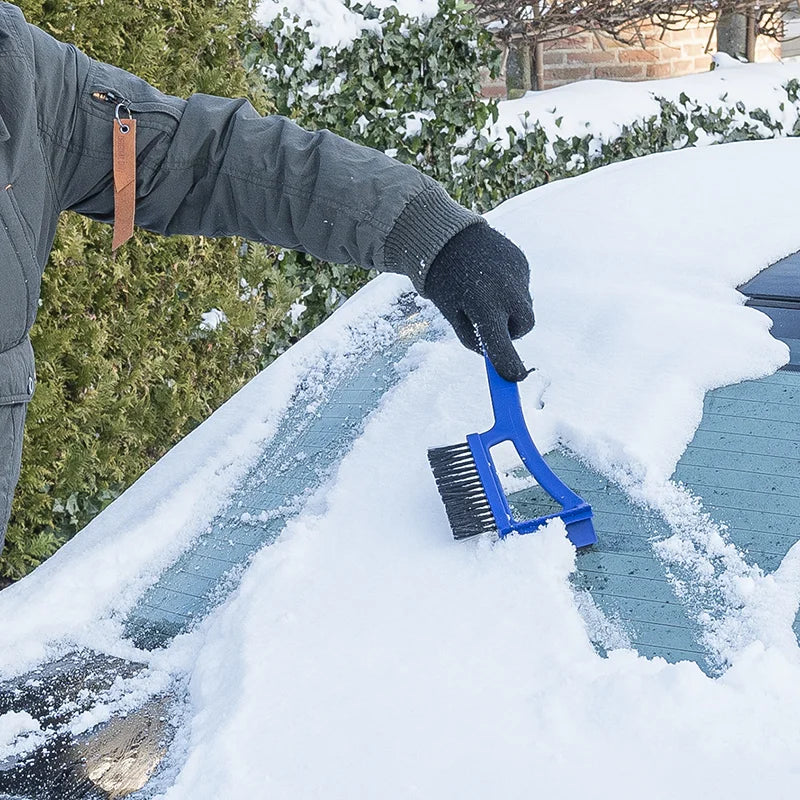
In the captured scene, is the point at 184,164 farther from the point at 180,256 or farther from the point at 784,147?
the point at 180,256

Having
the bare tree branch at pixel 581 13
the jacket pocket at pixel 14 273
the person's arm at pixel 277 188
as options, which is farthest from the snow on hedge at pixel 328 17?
the jacket pocket at pixel 14 273

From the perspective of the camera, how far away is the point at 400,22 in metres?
4.31

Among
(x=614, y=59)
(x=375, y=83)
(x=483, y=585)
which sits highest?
(x=375, y=83)

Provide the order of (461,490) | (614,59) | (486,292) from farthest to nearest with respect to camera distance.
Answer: (614,59), (486,292), (461,490)

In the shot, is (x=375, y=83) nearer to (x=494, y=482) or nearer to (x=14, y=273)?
(x=14, y=273)

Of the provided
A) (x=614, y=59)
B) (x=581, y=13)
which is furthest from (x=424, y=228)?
(x=614, y=59)

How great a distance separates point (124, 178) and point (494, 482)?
0.78m

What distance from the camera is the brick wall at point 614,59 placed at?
7.14m

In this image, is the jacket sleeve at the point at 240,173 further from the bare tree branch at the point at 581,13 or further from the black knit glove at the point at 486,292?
the bare tree branch at the point at 581,13

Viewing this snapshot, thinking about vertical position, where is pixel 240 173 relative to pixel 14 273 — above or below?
above

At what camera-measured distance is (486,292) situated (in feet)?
5.07

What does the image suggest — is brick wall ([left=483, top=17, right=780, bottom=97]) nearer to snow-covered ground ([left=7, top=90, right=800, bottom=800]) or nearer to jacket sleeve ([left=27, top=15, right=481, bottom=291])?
snow-covered ground ([left=7, top=90, right=800, bottom=800])

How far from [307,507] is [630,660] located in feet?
1.85

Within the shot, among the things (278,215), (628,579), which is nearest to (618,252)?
(278,215)
